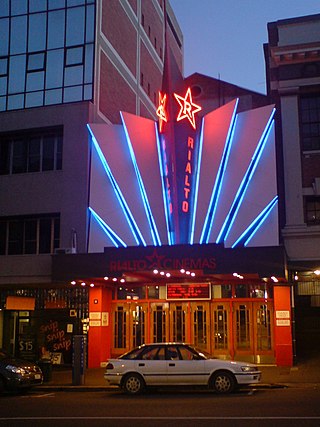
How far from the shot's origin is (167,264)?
21.5 m

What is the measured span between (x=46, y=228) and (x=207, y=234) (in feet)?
24.1

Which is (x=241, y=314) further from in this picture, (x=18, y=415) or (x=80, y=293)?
(x=18, y=415)

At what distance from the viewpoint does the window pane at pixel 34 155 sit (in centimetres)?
2780

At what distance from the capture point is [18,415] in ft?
44.3

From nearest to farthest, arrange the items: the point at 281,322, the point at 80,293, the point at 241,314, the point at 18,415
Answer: the point at 18,415
the point at 281,322
the point at 241,314
the point at 80,293

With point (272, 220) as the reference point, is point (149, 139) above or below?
above

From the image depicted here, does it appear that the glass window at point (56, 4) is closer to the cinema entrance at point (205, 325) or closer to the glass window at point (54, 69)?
the glass window at point (54, 69)

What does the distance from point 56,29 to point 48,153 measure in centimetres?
616

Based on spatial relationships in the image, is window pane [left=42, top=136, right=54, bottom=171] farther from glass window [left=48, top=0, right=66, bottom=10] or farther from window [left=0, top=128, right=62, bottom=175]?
glass window [left=48, top=0, right=66, bottom=10]

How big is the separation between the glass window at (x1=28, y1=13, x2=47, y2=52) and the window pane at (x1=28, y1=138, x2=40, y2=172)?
15.1 feet

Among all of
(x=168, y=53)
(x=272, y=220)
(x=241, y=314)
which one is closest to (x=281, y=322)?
(x=241, y=314)

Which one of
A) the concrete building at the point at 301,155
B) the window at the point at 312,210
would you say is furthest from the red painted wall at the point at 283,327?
the window at the point at 312,210

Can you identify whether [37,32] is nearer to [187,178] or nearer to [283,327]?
[187,178]

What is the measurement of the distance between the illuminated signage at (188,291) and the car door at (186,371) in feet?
27.7
